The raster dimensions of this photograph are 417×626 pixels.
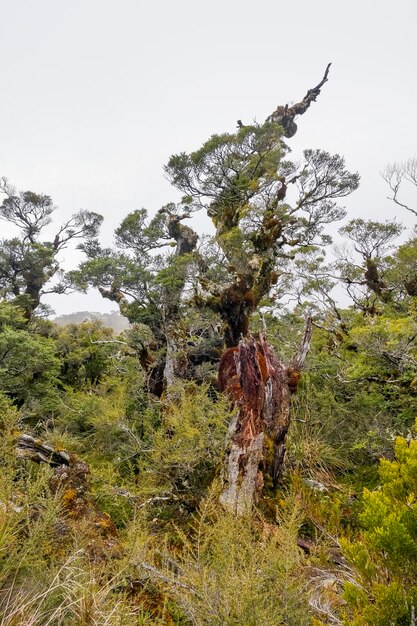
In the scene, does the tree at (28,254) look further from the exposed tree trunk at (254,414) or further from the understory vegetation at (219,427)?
the exposed tree trunk at (254,414)

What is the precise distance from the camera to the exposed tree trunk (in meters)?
5.63

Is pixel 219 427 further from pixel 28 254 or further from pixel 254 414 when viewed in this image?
pixel 28 254

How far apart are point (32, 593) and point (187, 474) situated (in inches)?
151

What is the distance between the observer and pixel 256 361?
22.5 ft

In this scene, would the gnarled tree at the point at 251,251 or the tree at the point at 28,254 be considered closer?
the gnarled tree at the point at 251,251

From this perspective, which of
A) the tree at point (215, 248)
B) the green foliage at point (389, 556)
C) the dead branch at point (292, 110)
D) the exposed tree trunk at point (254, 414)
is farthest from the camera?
the dead branch at point (292, 110)

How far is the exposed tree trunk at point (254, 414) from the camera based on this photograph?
5.63 meters

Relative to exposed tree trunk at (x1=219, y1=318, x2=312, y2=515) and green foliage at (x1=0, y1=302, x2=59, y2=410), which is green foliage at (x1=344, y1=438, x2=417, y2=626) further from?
green foliage at (x1=0, y1=302, x2=59, y2=410)

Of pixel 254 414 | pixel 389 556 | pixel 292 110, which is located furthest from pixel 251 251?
pixel 292 110

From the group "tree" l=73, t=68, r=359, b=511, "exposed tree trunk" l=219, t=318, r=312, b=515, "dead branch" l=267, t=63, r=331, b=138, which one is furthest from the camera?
"dead branch" l=267, t=63, r=331, b=138

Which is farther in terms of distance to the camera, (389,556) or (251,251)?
(251,251)

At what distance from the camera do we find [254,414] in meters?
6.27

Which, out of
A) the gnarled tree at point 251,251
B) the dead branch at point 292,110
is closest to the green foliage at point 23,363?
the gnarled tree at point 251,251

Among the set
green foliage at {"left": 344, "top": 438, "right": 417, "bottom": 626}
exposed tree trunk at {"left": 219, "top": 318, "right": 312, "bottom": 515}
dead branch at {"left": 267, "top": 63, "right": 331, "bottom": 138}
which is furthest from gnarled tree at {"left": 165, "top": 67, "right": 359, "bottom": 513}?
dead branch at {"left": 267, "top": 63, "right": 331, "bottom": 138}
